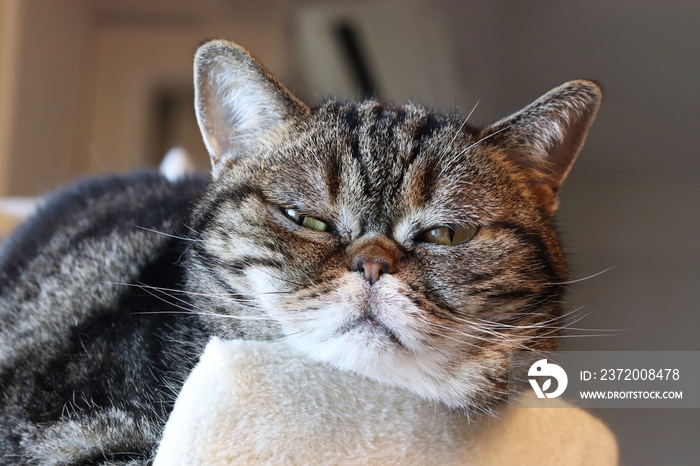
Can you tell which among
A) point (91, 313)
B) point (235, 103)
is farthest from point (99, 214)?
point (235, 103)

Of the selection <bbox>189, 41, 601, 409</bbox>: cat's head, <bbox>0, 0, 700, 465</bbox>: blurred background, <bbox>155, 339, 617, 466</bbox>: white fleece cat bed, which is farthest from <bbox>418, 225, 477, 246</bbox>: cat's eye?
<bbox>0, 0, 700, 465</bbox>: blurred background

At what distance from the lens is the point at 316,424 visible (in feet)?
2.51

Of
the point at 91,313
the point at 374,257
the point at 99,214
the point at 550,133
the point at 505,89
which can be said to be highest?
the point at 505,89

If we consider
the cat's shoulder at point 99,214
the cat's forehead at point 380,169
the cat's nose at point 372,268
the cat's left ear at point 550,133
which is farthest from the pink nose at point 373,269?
the cat's shoulder at point 99,214

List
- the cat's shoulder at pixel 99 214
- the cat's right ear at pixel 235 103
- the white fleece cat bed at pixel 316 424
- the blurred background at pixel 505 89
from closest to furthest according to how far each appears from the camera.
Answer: the white fleece cat bed at pixel 316 424, the cat's right ear at pixel 235 103, the cat's shoulder at pixel 99 214, the blurred background at pixel 505 89

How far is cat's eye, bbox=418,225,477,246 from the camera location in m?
0.87

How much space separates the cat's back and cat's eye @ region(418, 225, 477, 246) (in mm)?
401

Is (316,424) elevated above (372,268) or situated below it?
below

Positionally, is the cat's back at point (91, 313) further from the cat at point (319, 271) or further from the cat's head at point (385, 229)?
the cat's head at point (385, 229)

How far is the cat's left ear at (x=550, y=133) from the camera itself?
3.14 feet

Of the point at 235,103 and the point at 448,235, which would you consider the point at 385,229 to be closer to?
the point at 448,235

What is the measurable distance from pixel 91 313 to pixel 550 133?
83 cm

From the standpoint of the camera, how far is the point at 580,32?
202 centimetres

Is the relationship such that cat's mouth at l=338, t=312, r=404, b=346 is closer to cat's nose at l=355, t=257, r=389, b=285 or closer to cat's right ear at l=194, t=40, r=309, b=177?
cat's nose at l=355, t=257, r=389, b=285
